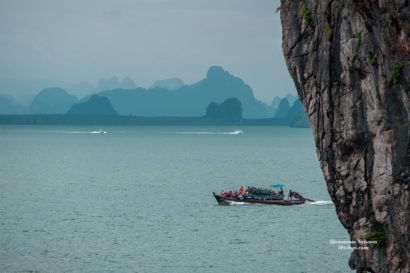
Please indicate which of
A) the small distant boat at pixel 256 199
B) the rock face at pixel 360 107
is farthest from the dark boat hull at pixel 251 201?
the rock face at pixel 360 107

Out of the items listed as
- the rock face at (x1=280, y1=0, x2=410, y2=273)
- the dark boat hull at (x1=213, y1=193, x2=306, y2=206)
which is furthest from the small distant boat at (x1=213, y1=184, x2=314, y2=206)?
the rock face at (x1=280, y1=0, x2=410, y2=273)

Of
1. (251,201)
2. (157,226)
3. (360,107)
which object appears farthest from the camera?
(251,201)

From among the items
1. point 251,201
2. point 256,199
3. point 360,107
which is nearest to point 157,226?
point 251,201

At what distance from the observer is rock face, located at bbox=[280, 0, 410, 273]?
27.4 m

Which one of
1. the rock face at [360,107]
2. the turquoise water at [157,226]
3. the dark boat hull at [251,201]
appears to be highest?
the rock face at [360,107]

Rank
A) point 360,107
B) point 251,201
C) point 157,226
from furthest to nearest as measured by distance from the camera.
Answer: point 251,201 < point 157,226 < point 360,107

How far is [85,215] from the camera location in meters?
83.2

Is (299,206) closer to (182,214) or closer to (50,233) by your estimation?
(182,214)

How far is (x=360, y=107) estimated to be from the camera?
29.2 metres

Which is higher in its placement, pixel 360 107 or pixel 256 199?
pixel 360 107

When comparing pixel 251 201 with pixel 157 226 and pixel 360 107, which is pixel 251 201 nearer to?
pixel 157 226

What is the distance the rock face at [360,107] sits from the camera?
27391 mm

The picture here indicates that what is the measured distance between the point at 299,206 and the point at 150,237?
83.0 ft

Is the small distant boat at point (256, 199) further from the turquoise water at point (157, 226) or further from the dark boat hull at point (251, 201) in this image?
the turquoise water at point (157, 226)
